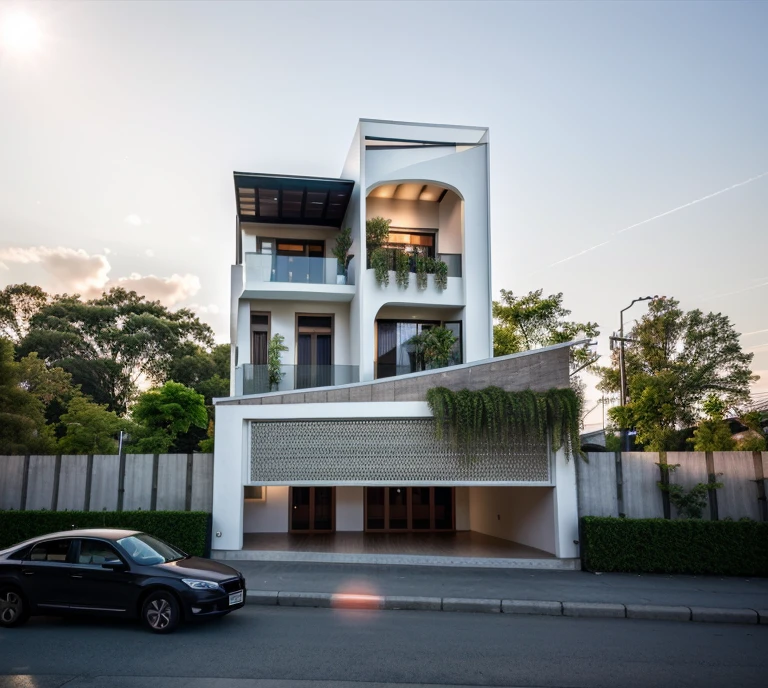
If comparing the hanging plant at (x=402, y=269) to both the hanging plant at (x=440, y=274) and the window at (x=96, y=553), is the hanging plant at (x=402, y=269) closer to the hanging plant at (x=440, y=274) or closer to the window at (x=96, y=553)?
the hanging plant at (x=440, y=274)

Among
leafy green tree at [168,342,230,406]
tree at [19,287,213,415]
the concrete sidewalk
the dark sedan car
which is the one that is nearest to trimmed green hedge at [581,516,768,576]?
the concrete sidewalk

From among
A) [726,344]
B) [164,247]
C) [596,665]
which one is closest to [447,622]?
[596,665]

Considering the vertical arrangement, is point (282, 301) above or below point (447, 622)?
above

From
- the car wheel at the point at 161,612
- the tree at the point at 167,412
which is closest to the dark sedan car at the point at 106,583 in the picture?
the car wheel at the point at 161,612

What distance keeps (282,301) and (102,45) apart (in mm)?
8982

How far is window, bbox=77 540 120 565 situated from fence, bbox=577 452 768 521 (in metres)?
10.7

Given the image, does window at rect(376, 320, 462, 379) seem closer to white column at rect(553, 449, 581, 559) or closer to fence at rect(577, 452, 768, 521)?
white column at rect(553, 449, 581, 559)

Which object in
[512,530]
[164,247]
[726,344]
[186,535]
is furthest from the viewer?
[726,344]

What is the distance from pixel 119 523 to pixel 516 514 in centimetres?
1045

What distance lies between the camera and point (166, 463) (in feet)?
53.2

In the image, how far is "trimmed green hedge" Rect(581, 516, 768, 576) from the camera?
47.1 ft

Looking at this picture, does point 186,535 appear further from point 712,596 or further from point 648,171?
point 648,171

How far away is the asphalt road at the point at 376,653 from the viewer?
7.30 meters

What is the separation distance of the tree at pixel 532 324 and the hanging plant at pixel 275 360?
1607 cm
